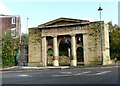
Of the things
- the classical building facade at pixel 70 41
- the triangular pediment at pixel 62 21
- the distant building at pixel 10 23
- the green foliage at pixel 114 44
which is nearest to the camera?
the classical building facade at pixel 70 41

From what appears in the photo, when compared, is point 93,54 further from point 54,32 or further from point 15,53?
point 15,53

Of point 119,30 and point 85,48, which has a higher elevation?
point 119,30

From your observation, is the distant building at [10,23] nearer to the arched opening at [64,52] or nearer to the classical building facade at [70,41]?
the arched opening at [64,52]

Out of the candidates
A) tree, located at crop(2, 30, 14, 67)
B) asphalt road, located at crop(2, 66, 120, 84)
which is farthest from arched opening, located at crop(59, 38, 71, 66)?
asphalt road, located at crop(2, 66, 120, 84)

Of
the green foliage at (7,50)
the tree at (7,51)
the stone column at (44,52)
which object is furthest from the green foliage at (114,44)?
the tree at (7,51)

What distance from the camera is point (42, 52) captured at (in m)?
51.1

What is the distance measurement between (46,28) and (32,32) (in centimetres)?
299

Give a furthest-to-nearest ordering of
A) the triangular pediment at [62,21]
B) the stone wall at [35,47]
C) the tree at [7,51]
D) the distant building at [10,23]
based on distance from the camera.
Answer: the distant building at [10,23]
the tree at [7,51]
the stone wall at [35,47]
the triangular pediment at [62,21]

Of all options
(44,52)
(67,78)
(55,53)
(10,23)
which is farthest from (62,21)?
(10,23)

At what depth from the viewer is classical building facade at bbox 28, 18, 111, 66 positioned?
46.3 m

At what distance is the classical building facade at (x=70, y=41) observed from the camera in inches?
1822

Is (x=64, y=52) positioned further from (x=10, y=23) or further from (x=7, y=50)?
(x=10, y=23)

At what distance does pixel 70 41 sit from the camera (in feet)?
166

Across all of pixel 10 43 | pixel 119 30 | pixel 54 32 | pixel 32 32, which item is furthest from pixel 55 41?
pixel 119 30
